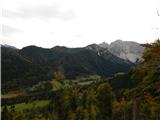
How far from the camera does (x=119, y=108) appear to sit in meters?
96.0

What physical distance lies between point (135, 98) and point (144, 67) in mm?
1350

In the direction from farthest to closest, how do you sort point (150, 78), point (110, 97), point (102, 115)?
point (102, 115)
point (110, 97)
point (150, 78)

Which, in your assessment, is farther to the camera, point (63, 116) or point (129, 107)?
point (63, 116)

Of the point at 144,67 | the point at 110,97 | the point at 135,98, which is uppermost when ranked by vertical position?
the point at 144,67

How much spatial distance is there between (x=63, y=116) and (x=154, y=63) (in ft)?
352

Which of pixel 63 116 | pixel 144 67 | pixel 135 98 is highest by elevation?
pixel 144 67

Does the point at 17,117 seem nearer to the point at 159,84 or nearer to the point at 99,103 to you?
the point at 99,103

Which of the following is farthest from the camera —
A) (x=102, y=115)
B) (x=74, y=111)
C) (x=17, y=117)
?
(x=74, y=111)

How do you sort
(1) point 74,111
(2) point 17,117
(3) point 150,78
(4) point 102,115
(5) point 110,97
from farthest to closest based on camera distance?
(1) point 74,111 → (2) point 17,117 → (4) point 102,115 → (5) point 110,97 → (3) point 150,78

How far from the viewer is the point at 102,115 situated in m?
91.8

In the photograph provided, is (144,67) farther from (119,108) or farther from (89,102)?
(89,102)

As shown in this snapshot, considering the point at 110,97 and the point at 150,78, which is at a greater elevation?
the point at 150,78

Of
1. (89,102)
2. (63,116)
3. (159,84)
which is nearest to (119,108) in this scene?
(89,102)

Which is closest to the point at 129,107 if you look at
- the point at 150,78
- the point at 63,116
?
the point at 63,116
